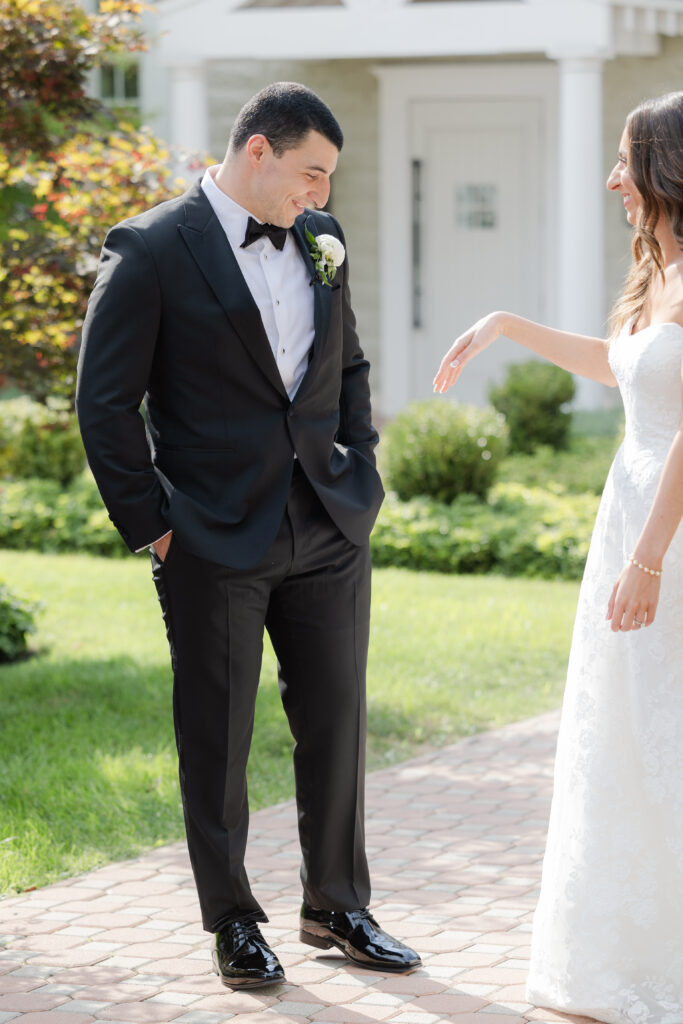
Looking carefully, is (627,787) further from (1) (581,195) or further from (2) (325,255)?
(1) (581,195)

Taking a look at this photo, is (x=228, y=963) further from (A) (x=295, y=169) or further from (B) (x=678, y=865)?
(A) (x=295, y=169)

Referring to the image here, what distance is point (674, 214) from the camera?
Answer: 3.38 m

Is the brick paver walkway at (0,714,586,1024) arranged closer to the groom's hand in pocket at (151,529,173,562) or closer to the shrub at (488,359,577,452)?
the groom's hand in pocket at (151,529,173,562)

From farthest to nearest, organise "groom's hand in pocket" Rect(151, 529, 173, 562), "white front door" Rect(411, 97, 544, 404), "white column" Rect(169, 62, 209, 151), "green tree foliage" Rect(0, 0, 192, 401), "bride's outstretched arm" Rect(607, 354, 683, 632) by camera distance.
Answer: "white front door" Rect(411, 97, 544, 404) → "white column" Rect(169, 62, 209, 151) → "green tree foliage" Rect(0, 0, 192, 401) → "groom's hand in pocket" Rect(151, 529, 173, 562) → "bride's outstretched arm" Rect(607, 354, 683, 632)

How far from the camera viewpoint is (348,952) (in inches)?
148

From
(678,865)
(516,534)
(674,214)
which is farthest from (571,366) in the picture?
(516,534)

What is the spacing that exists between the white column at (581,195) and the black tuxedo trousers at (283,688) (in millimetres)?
10146

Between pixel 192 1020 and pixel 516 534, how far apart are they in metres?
7.16

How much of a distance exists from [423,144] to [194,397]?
13140 millimetres

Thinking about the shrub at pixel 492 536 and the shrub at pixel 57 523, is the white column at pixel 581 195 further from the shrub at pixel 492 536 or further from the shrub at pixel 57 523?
the shrub at pixel 57 523

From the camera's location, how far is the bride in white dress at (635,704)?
10.9 feet

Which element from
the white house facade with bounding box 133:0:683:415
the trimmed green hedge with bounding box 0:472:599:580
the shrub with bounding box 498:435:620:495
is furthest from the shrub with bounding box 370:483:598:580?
the white house facade with bounding box 133:0:683:415

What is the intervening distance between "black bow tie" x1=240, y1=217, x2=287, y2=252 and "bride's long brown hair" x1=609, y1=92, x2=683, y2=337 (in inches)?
33.3

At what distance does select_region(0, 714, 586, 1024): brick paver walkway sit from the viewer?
3.50 meters
